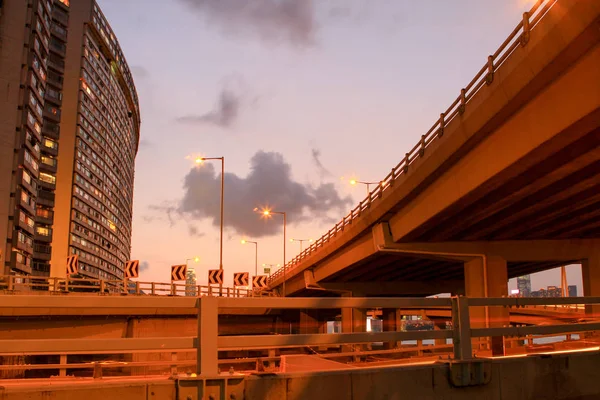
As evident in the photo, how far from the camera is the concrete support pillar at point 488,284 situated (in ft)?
91.8

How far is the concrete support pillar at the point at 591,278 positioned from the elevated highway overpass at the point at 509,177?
0.07 metres

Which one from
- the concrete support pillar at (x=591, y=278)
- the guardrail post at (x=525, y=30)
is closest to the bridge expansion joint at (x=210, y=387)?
the guardrail post at (x=525, y=30)

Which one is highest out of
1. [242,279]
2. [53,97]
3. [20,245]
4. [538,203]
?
[53,97]

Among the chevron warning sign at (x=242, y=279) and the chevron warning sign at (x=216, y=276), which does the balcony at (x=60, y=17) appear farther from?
the chevron warning sign at (x=216, y=276)

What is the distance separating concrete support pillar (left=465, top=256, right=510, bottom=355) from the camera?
27984 millimetres

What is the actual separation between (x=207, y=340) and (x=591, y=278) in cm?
2959

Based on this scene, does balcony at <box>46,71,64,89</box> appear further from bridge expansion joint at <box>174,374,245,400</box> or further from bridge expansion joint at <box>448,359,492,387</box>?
bridge expansion joint at <box>448,359,492,387</box>

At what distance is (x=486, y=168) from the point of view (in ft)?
64.6

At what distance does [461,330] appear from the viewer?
21.0 feet

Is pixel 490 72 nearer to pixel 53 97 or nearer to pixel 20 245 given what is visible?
pixel 20 245

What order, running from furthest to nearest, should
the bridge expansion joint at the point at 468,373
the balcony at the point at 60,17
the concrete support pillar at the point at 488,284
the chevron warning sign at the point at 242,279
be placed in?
the balcony at the point at 60,17 → the chevron warning sign at the point at 242,279 → the concrete support pillar at the point at 488,284 → the bridge expansion joint at the point at 468,373

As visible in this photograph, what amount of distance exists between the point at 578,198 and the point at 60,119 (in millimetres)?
118131

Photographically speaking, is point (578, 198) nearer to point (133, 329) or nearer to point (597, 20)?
point (597, 20)

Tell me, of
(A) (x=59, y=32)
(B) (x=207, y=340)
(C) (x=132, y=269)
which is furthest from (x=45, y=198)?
(B) (x=207, y=340)
